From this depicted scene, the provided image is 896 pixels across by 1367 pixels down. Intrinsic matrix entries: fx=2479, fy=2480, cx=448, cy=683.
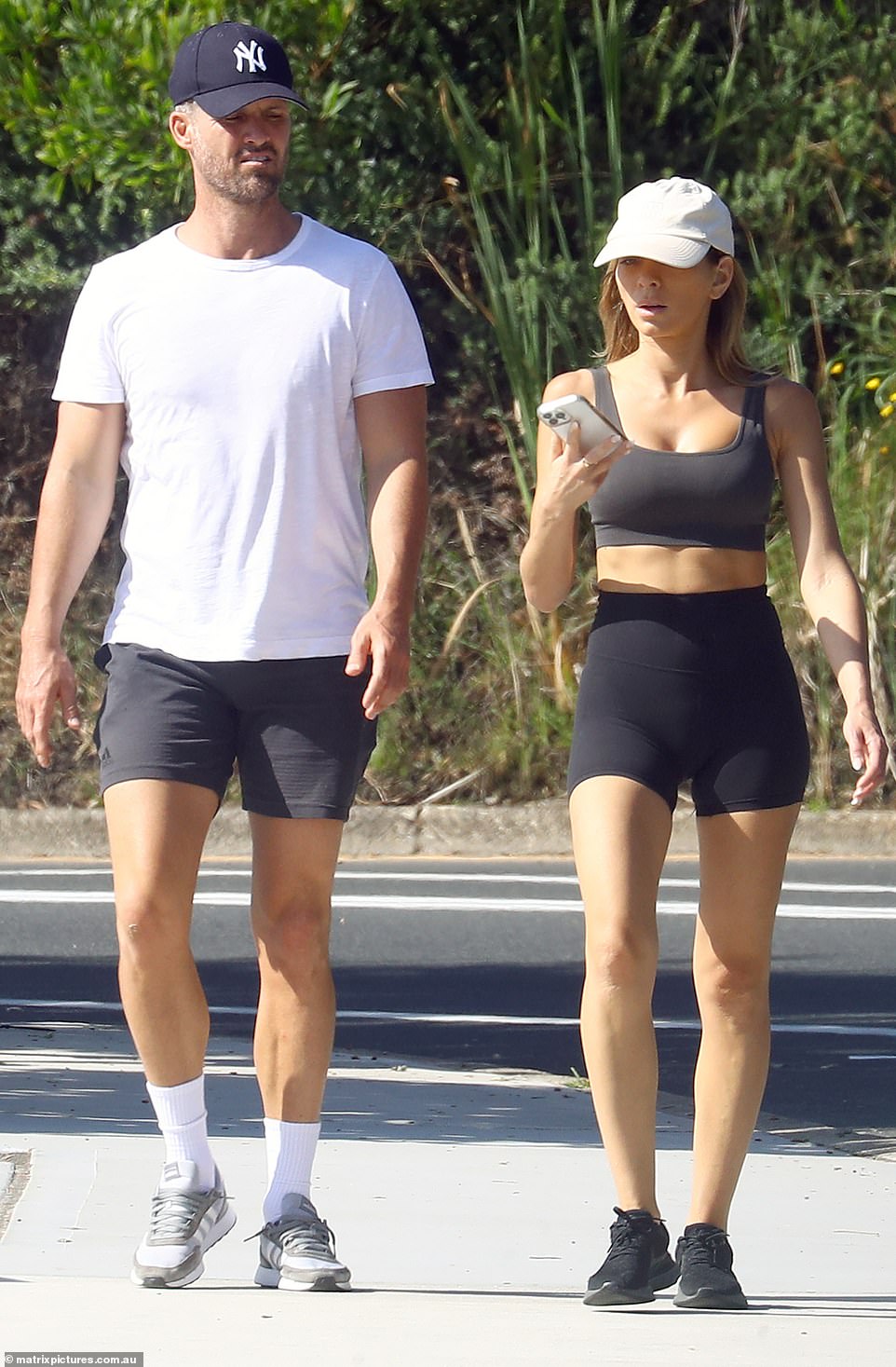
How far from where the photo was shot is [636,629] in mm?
4117

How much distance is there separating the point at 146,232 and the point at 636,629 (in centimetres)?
1060

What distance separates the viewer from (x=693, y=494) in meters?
4.07

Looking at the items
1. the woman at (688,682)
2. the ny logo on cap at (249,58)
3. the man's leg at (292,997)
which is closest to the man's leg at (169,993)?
the man's leg at (292,997)

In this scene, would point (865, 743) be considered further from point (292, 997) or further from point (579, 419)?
point (292, 997)

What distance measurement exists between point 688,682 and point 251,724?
73 centimetres

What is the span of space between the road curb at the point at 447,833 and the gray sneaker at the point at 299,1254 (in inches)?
329

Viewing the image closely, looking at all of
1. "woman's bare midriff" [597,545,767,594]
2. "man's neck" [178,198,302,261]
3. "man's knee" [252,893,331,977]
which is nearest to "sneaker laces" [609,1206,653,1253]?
"man's knee" [252,893,331,977]

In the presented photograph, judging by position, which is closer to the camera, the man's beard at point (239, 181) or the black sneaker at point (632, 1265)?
the black sneaker at point (632, 1265)

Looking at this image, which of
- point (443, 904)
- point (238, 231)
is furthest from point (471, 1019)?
point (238, 231)

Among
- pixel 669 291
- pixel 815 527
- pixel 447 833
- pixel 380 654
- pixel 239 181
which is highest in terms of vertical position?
pixel 239 181

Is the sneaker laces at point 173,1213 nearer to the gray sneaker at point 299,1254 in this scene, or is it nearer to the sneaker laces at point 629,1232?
the gray sneaker at point 299,1254

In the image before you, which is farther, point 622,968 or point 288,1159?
point 288,1159

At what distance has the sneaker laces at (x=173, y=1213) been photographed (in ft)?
13.0

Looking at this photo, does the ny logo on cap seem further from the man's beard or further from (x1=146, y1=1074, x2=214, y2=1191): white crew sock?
(x1=146, y1=1074, x2=214, y2=1191): white crew sock
